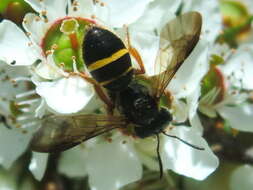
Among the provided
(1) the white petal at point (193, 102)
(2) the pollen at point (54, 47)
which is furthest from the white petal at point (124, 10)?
(1) the white petal at point (193, 102)

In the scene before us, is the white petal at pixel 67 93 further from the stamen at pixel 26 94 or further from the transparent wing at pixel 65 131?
the stamen at pixel 26 94

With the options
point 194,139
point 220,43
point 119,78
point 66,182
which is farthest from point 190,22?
point 66,182

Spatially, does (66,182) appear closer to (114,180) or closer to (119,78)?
(114,180)

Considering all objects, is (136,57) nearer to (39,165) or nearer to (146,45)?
(146,45)

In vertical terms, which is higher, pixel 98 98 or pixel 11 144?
pixel 98 98

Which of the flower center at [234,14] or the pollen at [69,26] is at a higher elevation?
the pollen at [69,26]

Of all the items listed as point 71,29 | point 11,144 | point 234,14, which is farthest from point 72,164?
point 234,14

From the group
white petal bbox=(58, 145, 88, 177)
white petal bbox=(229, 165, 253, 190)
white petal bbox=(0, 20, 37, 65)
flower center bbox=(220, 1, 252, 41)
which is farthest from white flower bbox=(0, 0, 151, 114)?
flower center bbox=(220, 1, 252, 41)
